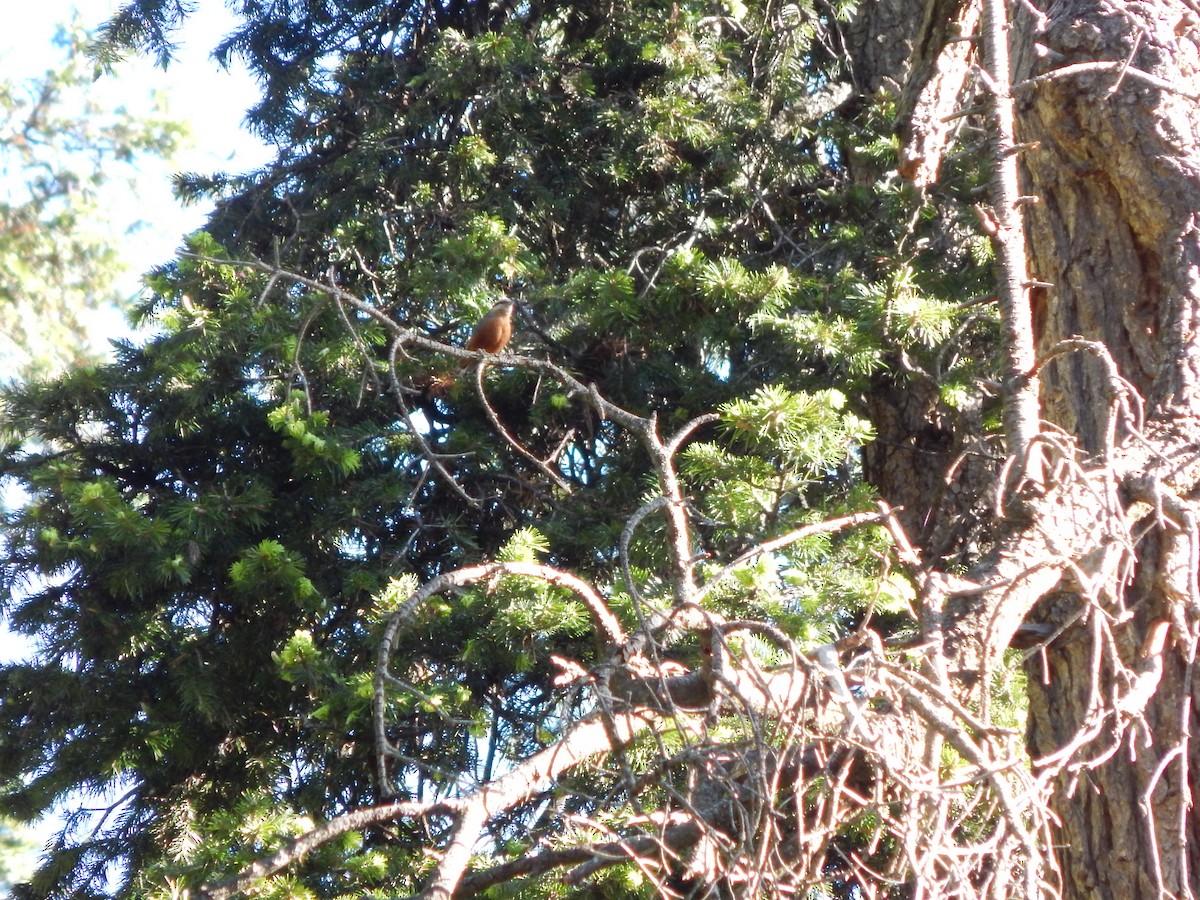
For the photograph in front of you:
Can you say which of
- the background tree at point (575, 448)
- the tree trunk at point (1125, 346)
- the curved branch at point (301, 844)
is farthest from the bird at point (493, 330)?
the curved branch at point (301, 844)

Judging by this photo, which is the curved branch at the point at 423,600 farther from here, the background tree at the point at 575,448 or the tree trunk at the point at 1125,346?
the tree trunk at the point at 1125,346

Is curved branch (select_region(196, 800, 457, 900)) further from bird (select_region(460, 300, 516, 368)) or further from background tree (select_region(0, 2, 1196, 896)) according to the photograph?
bird (select_region(460, 300, 516, 368))

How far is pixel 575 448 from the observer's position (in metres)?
4.79

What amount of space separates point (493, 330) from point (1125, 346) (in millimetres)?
2023

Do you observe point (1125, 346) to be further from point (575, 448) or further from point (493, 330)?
point (575, 448)

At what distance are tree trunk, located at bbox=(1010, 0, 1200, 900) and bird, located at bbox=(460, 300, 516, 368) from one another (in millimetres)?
1749

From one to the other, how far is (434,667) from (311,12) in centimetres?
299

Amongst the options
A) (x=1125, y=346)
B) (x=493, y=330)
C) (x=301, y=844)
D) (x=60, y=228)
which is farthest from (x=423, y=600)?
(x=60, y=228)

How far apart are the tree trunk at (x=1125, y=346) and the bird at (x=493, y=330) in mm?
1749

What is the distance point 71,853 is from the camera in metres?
3.98

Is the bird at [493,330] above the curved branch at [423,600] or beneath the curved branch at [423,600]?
above

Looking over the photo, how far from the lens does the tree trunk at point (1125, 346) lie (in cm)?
264

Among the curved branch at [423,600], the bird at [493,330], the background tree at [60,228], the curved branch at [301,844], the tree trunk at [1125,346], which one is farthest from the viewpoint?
the background tree at [60,228]

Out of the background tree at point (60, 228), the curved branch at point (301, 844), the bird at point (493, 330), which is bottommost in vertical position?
the curved branch at point (301, 844)
